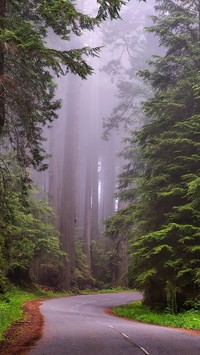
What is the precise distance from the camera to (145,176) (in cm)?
1712

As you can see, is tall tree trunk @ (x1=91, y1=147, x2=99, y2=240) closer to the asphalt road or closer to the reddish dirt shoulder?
the reddish dirt shoulder

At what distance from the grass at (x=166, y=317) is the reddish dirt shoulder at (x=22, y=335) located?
4.19 m

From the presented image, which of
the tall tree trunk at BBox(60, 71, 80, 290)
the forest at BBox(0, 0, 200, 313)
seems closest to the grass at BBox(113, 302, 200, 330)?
the forest at BBox(0, 0, 200, 313)

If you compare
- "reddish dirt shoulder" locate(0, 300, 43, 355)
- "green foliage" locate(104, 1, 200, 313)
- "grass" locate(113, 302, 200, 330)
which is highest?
"green foliage" locate(104, 1, 200, 313)

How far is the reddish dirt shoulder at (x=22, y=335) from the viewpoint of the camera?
8289 millimetres

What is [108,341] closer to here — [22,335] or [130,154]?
[22,335]

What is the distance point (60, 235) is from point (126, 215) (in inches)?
536

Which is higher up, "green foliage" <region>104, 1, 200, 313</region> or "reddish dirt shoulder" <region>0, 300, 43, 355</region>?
"green foliage" <region>104, 1, 200, 313</region>

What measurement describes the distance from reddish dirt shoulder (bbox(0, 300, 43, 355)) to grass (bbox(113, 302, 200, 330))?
4187 millimetres

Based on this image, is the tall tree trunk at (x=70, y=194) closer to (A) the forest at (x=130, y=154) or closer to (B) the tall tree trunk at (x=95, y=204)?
(A) the forest at (x=130, y=154)

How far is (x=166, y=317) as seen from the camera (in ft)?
47.8

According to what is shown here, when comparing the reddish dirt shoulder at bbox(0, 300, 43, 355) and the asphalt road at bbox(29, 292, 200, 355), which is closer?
the asphalt road at bbox(29, 292, 200, 355)

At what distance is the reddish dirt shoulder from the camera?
8289mm

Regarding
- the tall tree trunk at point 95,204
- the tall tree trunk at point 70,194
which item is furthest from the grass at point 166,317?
the tall tree trunk at point 95,204
